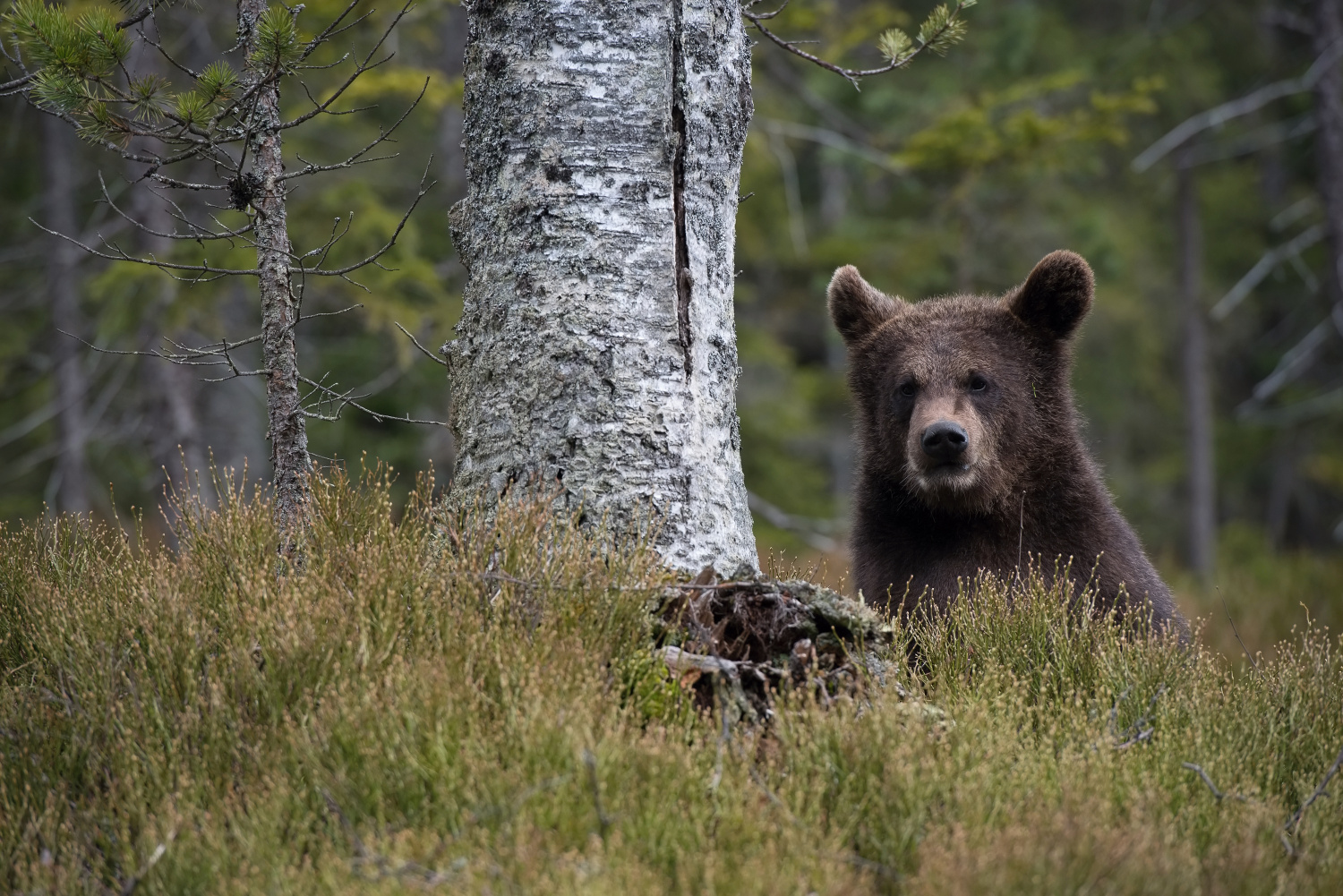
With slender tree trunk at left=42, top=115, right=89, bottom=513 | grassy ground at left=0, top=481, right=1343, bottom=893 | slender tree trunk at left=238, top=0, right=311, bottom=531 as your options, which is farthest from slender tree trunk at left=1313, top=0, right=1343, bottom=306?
slender tree trunk at left=42, top=115, right=89, bottom=513

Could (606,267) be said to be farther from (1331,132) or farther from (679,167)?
(1331,132)

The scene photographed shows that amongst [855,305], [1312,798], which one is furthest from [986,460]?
[1312,798]

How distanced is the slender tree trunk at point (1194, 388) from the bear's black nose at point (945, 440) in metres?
14.6

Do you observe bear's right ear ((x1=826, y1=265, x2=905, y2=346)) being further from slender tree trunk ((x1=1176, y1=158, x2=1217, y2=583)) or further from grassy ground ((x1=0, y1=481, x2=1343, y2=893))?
slender tree trunk ((x1=1176, y1=158, x2=1217, y2=583))

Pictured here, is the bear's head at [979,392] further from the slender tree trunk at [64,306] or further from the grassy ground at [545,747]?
the slender tree trunk at [64,306]

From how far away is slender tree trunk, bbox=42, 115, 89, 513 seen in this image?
44.4 feet

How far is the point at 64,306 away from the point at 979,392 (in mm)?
12437

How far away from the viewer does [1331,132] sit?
12367mm

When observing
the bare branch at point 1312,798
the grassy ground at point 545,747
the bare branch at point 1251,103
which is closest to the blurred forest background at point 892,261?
the bare branch at point 1251,103

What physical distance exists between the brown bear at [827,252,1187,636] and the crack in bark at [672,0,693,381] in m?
1.47

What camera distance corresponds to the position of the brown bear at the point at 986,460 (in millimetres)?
5066

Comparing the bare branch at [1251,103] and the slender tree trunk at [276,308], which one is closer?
the slender tree trunk at [276,308]

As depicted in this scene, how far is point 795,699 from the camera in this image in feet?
10.4

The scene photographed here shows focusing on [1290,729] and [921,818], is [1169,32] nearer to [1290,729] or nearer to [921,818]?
[1290,729]
